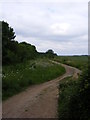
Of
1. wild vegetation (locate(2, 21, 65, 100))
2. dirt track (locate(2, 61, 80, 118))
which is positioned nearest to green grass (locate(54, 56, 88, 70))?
dirt track (locate(2, 61, 80, 118))

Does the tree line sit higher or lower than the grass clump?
higher

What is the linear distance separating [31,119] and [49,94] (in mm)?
5078

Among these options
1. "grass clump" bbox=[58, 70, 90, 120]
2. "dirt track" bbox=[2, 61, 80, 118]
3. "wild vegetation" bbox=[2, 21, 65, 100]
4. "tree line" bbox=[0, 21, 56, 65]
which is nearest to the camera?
"grass clump" bbox=[58, 70, 90, 120]

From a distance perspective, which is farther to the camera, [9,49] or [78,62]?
[78,62]

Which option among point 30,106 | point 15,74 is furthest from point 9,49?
point 30,106

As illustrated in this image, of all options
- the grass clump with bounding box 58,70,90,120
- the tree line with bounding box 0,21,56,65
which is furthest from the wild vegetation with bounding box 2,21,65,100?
the grass clump with bounding box 58,70,90,120

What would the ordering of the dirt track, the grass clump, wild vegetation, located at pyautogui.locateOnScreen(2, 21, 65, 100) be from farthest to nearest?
wild vegetation, located at pyautogui.locateOnScreen(2, 21, 65, 100) < the dirt track < the grass clump

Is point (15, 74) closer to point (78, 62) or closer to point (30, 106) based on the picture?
point (30, 106)

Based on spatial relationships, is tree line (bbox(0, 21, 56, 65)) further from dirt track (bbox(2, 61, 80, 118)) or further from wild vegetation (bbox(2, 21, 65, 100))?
dirt track (bbox(2, 61, 80, 118))

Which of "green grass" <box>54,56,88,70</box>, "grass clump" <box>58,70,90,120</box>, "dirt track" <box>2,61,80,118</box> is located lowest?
"dirt track" <box>2,61,80,118</box>

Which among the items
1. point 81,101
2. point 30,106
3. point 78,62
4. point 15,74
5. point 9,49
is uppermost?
point 9,49

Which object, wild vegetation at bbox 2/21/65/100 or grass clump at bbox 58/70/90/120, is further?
wild vegetation at bbox 2/21/65/100

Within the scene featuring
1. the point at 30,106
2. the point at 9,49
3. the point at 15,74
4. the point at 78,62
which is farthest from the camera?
the point at 78,62

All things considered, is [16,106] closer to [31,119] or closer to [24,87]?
[31,119]
